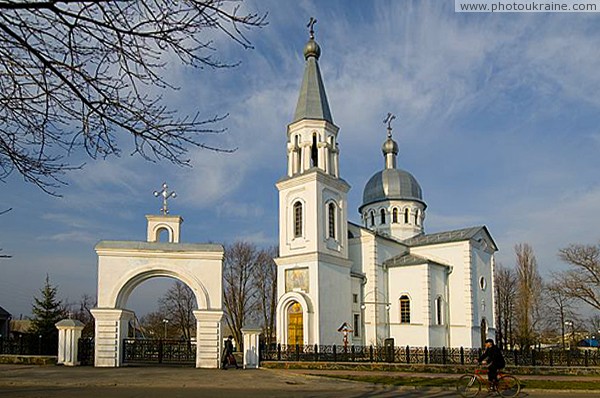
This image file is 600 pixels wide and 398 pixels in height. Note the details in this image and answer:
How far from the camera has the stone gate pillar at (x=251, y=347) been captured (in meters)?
21.9

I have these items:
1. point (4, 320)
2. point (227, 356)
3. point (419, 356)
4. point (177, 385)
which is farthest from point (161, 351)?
point (4, 320)

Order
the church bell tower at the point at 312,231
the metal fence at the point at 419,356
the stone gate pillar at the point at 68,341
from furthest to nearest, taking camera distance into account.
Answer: the church bell tower at the point at 312,231 → the metal fence at the point at 419,356 → the stone gate pillar at the point at 68,341

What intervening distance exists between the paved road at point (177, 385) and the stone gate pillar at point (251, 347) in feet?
9.09

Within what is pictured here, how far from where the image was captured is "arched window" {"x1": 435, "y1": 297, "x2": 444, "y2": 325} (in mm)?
34562

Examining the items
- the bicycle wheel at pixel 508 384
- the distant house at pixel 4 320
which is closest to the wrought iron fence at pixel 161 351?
the bicycle wheel at pixel 508 384

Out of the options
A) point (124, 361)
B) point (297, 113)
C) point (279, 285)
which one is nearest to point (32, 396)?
point (124, 361)

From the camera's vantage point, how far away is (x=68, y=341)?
21125mm

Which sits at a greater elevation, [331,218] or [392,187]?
[392,187]

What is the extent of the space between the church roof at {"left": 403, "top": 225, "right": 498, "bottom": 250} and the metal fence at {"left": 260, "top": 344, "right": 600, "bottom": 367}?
12.3 m

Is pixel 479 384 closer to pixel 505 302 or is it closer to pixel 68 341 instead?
pixel 68 341

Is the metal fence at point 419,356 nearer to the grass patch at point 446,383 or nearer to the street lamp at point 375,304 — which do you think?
the grass patch at point 446,383

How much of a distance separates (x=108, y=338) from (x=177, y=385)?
22.5 feet

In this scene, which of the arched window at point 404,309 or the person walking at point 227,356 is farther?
the arched window at point 404,309

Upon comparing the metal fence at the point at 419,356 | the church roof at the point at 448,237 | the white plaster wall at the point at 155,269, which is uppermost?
the church roof at the point at 448,237
